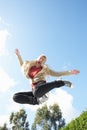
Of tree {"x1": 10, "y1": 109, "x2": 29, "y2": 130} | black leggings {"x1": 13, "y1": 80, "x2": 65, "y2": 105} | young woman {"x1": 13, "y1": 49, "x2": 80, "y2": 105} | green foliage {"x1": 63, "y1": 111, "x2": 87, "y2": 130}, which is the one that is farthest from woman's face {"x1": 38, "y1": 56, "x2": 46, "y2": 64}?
tree {"x1": 10, "y1": 109, "x2": 29, "y2": 130}

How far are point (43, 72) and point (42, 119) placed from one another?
138ft

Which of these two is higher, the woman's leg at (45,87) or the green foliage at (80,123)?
the green foliage at (80,123)

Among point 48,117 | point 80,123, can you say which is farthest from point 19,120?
point 80,123

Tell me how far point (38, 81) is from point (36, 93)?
0.45 meters

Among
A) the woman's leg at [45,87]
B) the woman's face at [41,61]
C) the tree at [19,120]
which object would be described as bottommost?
the woman's leg at [45,87]

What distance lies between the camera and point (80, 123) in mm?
15070

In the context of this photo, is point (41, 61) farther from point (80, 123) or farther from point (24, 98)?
point (80, 123)

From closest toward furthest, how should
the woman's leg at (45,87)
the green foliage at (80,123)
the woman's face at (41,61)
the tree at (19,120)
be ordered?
the woman's leg at (45,87), the woman's face at (41,61), the green foliage at (80,123), the tree at (19,120)

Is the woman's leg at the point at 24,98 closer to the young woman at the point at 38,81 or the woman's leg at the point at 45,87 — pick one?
the young woman at the point at 38,81

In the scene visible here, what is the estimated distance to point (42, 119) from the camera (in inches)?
2000

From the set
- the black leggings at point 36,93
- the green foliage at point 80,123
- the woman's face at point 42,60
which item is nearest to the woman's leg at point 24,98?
the black leggings at point 36,93

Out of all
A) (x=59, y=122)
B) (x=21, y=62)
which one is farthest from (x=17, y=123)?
(x=21, y=62)

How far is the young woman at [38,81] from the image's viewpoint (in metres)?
9.27

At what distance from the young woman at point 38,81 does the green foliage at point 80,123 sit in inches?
219
